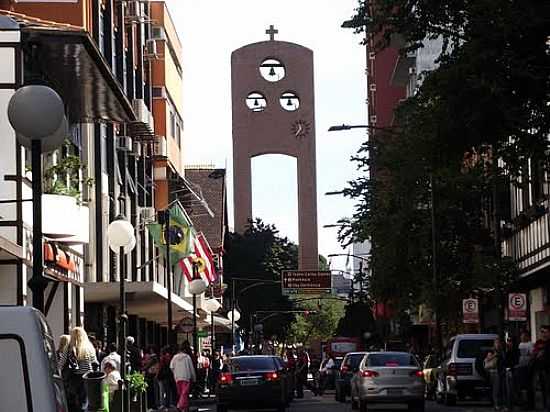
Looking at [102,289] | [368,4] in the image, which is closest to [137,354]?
[102,289]

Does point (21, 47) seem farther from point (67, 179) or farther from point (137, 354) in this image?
point (137, 354)

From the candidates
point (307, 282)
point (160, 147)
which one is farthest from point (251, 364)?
point (307, 282)

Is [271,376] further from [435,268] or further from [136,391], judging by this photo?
[435,268]

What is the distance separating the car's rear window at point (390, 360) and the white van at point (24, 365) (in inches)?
1071

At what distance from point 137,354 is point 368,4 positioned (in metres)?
15.0

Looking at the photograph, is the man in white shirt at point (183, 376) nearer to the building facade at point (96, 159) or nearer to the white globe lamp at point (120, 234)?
the building facade at point (96, 159)

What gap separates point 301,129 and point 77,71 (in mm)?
83546

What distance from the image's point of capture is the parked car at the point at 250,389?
34.6m

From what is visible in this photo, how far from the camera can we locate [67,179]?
2917cm

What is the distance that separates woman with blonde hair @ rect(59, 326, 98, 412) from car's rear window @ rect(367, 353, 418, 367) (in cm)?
1486

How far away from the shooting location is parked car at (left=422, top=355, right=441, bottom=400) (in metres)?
42.5

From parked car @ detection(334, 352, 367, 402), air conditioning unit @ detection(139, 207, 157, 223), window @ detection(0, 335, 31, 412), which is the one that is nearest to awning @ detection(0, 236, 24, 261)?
window @ detection(0, 335, 31, 412)

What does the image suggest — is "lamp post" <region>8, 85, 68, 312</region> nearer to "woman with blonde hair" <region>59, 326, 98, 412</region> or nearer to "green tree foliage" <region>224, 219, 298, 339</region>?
"woman with blonde hair" <region>59, 326, 98, 412</region>

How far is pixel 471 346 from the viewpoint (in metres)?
38.2
